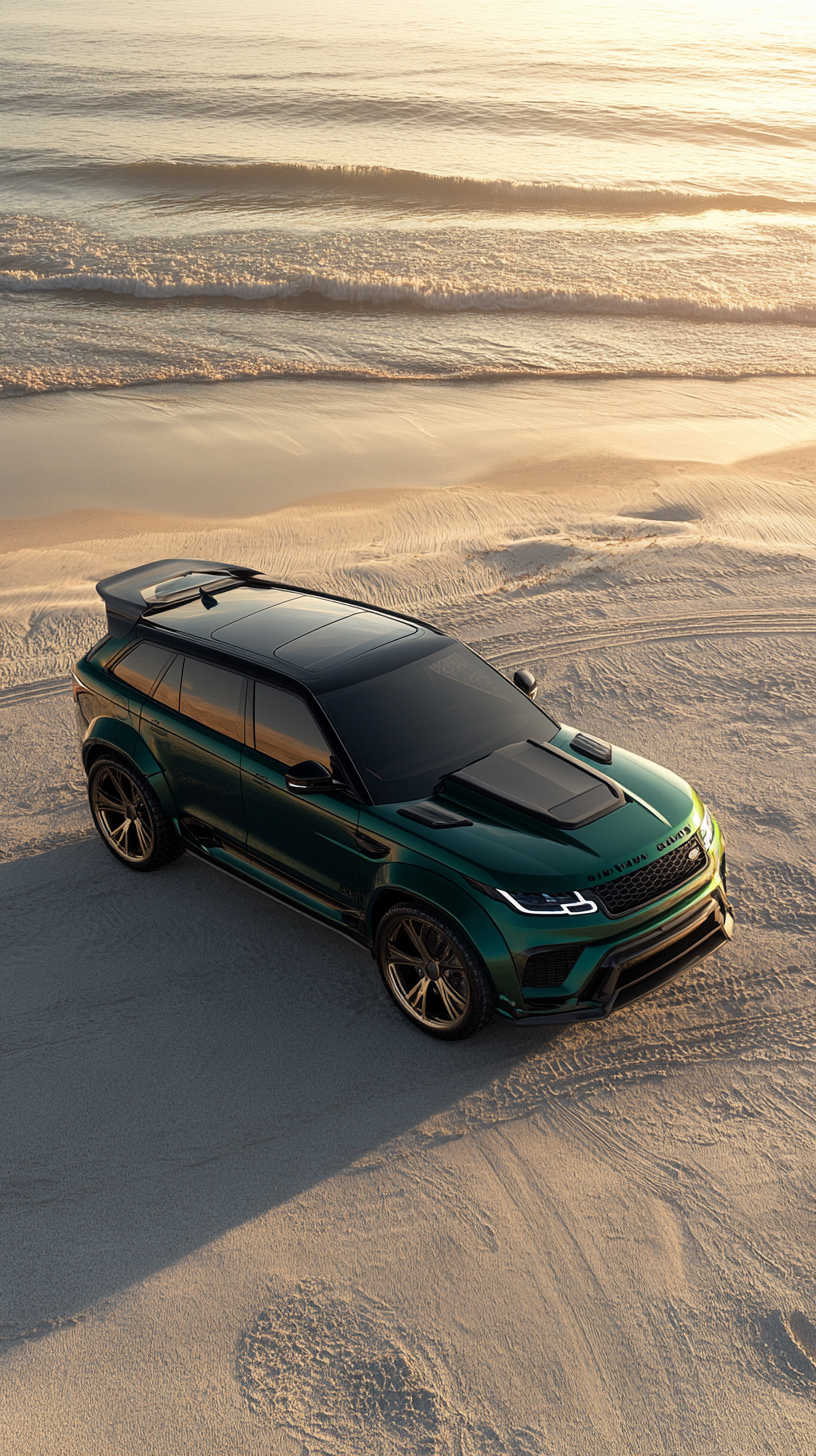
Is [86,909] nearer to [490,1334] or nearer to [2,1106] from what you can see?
[2,1106]

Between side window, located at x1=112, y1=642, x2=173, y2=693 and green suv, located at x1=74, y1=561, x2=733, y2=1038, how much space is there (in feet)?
0.04

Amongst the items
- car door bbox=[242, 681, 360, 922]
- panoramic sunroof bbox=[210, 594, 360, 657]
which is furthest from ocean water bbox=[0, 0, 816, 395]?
car door bbox=[242, 681, 360, 922]

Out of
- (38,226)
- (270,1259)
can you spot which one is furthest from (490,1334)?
(38,226)

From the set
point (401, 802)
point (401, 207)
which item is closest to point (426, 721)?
point (401, 802)

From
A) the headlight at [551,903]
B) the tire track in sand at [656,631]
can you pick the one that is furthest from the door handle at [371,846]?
the tire track in sand at [656,631]

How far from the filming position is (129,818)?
6.22m

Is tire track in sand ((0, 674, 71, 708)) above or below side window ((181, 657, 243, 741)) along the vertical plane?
below

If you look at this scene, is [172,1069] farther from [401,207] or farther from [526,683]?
[401,207]

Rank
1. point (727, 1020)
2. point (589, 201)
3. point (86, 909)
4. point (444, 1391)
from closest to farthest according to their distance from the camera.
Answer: point (444, 1391)
point (727, 1020)
point (86, 909)
point (589, 201)

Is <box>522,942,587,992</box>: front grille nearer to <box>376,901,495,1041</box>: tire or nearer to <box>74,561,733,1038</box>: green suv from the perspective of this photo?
<box>74,561,733,1038</box>: green suv

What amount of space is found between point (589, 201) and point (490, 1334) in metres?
28.9

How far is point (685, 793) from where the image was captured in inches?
211

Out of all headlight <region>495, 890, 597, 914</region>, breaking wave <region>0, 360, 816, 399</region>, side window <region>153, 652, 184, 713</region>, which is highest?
breaking wave <region>0, 360, 816, 399</region>

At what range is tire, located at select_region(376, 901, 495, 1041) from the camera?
4684mm
